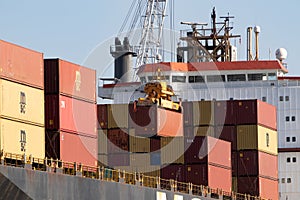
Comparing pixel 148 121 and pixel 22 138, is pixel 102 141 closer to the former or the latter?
pixel 148 121

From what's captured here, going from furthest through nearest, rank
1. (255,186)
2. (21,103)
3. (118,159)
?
1. (255,186)
2. (118,159)
3. (21,103)

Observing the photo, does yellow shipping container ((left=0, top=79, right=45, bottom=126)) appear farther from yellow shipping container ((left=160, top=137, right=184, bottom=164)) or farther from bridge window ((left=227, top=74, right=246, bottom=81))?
bridge window ((left=227, top=74, right=246, bottom=81))

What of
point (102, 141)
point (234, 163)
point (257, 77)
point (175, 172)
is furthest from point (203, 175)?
point (257, 77)

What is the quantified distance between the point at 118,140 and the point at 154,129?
193 centimetres

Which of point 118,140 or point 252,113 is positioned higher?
point 252,113

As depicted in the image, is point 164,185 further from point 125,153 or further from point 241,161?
point 241,161

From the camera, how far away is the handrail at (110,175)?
3881 centimetres

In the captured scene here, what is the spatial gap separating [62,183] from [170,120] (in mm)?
14460

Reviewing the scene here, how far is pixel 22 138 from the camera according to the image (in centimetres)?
3941

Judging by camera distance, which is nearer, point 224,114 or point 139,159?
point 139,159

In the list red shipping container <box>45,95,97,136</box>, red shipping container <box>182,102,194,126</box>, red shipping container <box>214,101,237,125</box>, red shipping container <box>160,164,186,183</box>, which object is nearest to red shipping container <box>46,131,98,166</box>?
red shipping container <box>45,95,97,136</box>

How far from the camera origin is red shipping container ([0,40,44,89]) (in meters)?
38.5

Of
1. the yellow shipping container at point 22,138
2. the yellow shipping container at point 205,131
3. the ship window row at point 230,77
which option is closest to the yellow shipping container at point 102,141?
the yellow shipping container at point 205,131

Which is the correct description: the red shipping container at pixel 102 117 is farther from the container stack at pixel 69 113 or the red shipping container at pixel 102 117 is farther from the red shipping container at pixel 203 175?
the container stack at pixel 69 113
